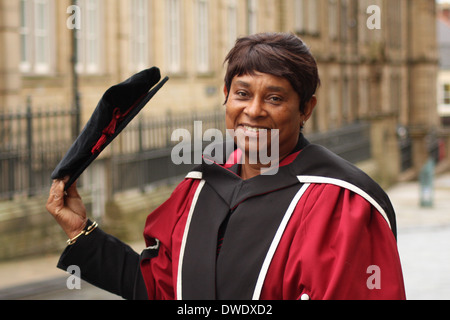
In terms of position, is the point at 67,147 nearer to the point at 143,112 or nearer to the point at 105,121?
the point at 143,112

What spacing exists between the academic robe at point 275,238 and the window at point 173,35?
1525 centimetres

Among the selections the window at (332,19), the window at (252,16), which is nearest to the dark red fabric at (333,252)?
the window at (252,16)

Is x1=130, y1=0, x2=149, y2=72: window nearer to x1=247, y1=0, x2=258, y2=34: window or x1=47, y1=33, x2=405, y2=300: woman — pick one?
x1=247, y1=0, x2=258, y2=34: window

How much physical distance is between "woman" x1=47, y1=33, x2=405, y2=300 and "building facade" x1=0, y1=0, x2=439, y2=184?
13.9 feet

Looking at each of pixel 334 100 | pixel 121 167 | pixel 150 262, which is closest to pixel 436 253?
pixel 121 167

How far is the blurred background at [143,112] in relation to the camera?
11.5 m

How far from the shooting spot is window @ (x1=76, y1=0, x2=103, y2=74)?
48.4 ft

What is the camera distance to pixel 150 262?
291 centimetres

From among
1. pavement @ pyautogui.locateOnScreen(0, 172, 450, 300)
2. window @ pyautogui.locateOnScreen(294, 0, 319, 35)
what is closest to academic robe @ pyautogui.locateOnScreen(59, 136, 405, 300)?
pavement @ pyautogui.locateOnScreen(0, 172, 450, 300)

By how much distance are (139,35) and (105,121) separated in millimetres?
14530

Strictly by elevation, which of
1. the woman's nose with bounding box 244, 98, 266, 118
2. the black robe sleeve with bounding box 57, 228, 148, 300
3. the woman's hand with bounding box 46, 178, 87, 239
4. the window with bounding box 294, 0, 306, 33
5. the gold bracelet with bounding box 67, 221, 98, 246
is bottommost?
the black robe sleeve with bounding box 57, 228, 148, 300
